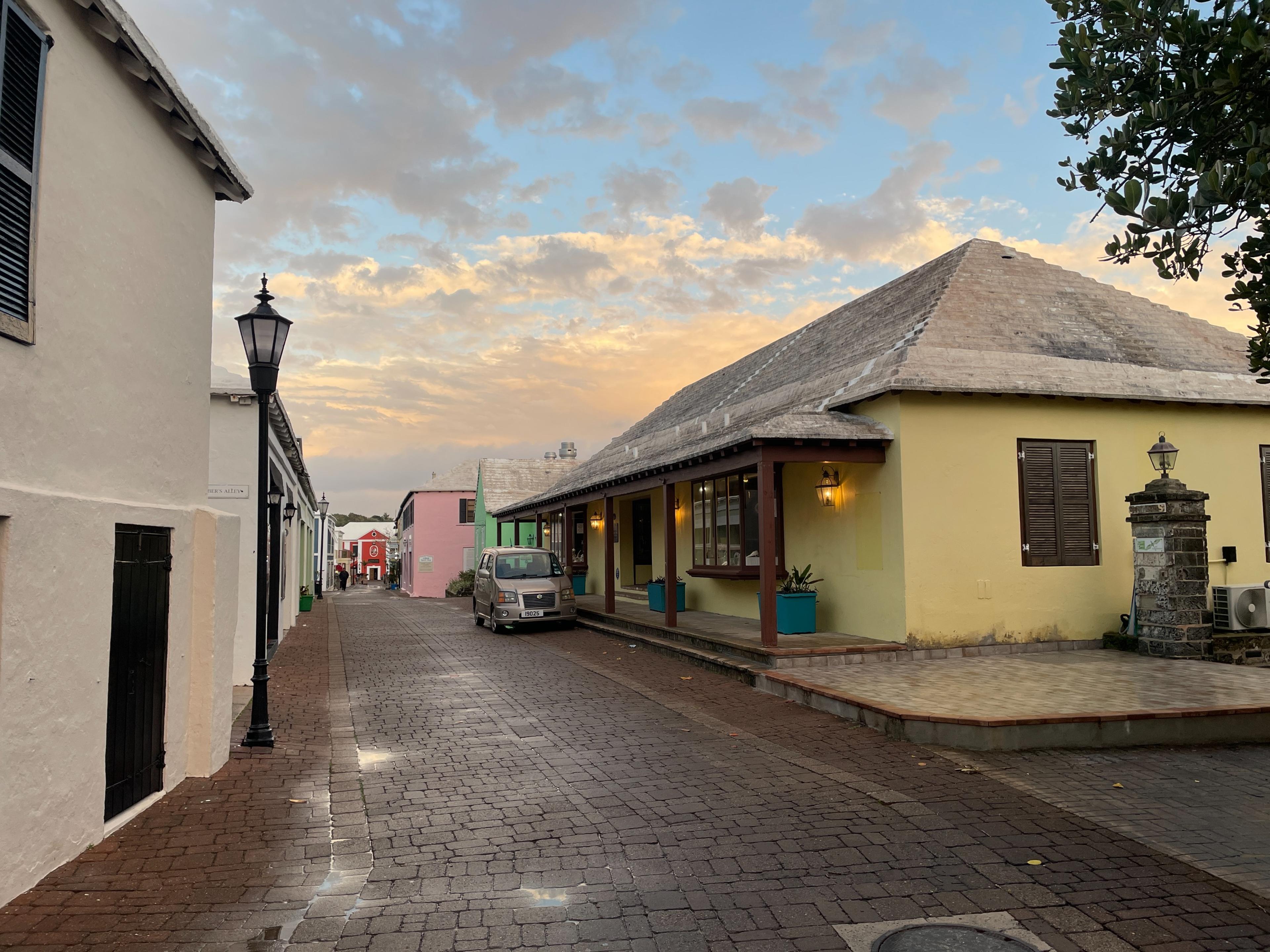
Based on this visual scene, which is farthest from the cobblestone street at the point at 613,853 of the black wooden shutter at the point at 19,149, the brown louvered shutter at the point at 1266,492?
the brown louvered shutter at the point at 1266,492

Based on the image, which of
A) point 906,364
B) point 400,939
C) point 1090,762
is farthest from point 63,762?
point 906,364

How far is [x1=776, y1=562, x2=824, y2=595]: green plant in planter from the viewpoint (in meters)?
12.3

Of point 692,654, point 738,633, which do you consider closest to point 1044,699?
point 692,654

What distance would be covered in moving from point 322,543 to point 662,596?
39.5 metres

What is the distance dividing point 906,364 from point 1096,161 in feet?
24.0

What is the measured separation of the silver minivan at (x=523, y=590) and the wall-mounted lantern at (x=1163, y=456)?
1094 cm

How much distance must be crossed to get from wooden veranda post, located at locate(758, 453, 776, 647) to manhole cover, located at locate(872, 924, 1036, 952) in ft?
22.7

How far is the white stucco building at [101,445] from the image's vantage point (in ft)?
13.9

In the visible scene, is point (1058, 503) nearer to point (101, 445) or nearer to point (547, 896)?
point (547, 896)

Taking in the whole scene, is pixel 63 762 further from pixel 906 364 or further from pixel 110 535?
pixel 906 364

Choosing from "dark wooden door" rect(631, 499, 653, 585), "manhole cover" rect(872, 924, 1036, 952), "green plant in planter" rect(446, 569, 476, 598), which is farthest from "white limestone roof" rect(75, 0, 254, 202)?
"green plant in planter" rect(446, 569, 476, 598)

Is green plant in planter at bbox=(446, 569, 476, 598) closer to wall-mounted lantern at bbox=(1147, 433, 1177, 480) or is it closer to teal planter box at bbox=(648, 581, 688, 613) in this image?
teal planter box at bbox=(648, 581, 688, 613)

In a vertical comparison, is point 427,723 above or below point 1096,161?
below

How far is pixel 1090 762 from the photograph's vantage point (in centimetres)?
679
